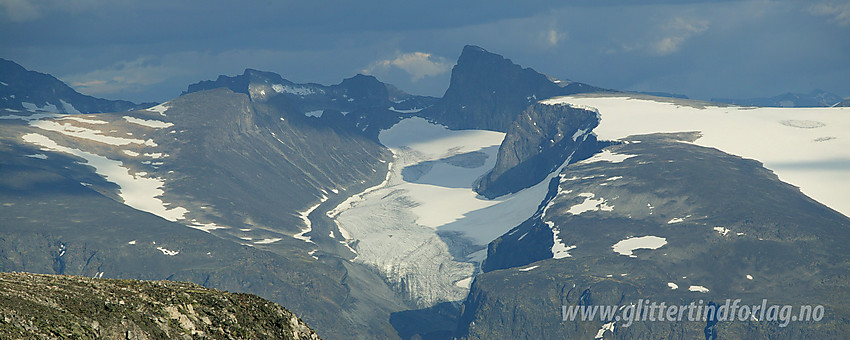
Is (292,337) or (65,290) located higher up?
(65,290)

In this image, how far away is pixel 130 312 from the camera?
59.8 m

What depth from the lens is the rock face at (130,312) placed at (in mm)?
55875

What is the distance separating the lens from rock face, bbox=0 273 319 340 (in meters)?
55.9

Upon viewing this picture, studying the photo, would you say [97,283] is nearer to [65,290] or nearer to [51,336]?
[65,290]

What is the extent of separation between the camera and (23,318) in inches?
2158

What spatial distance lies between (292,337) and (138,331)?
11242 millimetres

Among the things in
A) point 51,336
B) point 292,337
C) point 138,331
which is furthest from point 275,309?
point 51,336

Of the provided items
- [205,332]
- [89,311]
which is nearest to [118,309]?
[89,311]

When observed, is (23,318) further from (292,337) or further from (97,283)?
(292,337)

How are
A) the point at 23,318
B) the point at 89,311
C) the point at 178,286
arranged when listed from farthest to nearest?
the point at 178,286 < the point at 89,311 < the point at 23,318

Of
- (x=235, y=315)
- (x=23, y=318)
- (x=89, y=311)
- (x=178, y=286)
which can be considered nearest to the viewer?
(x=23, y=318)

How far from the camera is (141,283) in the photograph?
67.5 m

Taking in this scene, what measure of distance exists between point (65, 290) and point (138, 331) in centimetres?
584

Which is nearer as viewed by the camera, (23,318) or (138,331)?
(23,318)
